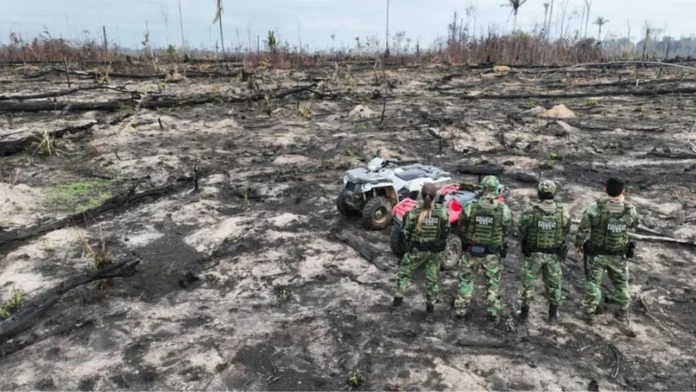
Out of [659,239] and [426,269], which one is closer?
[426,269]

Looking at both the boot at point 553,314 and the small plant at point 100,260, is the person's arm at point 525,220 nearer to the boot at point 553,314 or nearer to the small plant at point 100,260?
the boot at point 553,314

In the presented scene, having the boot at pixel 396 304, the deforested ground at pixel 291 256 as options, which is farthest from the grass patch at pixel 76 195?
the boot at pixel 396 304

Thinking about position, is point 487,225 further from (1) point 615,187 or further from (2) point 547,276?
(1) point 615,187

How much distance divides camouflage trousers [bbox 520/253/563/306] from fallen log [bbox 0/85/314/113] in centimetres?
1355

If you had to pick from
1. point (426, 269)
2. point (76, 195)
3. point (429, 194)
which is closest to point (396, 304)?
point (426, 269)

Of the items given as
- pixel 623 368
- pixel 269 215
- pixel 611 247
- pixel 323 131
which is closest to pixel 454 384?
pixel 623 368

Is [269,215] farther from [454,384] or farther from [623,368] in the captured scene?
[623,368]

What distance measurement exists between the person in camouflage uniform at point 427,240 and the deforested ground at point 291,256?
0.36m

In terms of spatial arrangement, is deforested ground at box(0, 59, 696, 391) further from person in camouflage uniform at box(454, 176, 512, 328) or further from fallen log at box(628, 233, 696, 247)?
person in camouflage uniform at box(454, 176, 512, 328)

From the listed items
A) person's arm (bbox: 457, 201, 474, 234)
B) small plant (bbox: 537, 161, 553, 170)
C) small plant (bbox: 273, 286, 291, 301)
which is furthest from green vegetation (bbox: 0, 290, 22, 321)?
small plant (bbox: 537, 161, 553, 170)

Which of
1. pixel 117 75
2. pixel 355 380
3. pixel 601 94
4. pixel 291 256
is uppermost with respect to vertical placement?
pixel 117 75

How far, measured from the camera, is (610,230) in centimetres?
492

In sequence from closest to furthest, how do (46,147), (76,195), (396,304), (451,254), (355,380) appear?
(355,380) → (396,304) → (451,254) → (76,195) → (46,147)

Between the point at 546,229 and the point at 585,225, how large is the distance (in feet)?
1.81
